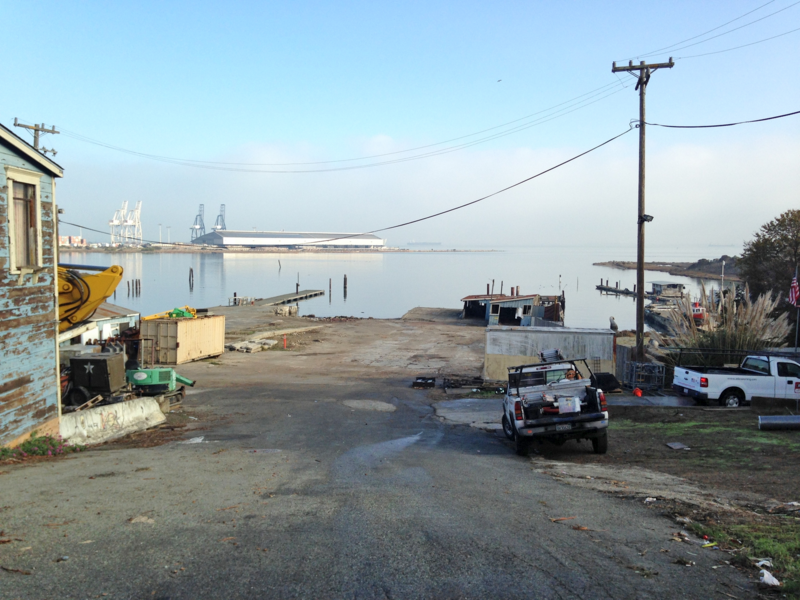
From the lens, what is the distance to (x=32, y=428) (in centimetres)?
1134

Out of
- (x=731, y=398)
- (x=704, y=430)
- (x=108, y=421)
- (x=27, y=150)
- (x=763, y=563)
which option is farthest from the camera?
(x=731, y=398)

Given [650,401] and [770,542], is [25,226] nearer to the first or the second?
[770,542]

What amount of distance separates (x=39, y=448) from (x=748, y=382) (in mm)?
17727

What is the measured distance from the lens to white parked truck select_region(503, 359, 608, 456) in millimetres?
11445

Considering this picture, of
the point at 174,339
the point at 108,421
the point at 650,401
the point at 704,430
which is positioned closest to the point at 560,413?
the point at 704,430

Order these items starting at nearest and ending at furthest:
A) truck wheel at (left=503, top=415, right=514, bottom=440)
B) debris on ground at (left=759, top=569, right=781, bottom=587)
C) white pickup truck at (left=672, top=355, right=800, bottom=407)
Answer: debris on ground at (left=759, top=569, right=781, bottom=587), truck wheel at (left=503, top=415, right=514, bottom=440), white pickup truck at (left=672, top=355, right=800, bottom=407)

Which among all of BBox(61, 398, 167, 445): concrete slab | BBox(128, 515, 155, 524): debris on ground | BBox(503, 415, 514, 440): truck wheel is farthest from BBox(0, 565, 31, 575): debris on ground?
BBox(503, 415, 514, 440): truck wheel

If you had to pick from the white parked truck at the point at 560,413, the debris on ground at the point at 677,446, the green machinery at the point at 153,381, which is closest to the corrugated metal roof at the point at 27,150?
the green machinery at the point at 153,381

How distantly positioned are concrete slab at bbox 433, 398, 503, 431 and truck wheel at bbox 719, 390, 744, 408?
631 cm

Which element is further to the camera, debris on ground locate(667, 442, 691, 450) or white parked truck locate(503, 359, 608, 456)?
debris on ground locate(667, 442, 691, 450)

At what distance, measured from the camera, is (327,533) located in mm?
6258

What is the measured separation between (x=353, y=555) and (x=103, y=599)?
219 cm

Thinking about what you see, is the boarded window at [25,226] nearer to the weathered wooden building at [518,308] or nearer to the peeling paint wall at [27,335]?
the peeling paint wall at [27,335]

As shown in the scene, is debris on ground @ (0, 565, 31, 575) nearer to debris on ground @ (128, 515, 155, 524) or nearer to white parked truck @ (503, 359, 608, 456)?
debris on ground @ (128, 515, 155, 524)
